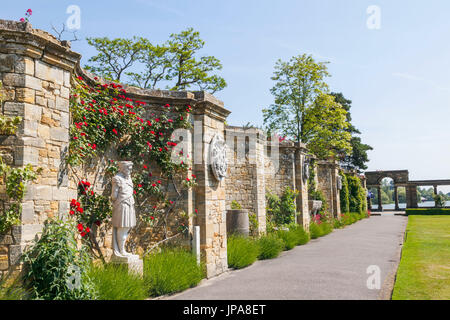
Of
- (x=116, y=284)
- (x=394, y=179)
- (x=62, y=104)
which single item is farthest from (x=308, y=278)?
(x=394, y=179)

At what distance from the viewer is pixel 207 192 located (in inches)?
309

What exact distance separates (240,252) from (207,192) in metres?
2.01

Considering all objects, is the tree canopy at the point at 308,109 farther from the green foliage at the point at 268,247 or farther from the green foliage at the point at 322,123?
the green foliage at the point at 268,247

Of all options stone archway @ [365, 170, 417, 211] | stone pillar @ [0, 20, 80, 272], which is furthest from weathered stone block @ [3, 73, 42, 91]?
stone archway @ [365, 170, 417, 211]

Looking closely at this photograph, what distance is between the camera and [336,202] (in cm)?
2153

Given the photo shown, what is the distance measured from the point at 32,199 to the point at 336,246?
9707mm

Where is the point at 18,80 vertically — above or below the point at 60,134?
above

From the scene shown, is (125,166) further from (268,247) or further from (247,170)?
(247,170)

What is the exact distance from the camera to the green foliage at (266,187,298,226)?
45.8 ft

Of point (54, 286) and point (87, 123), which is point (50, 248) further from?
point (87, 123)

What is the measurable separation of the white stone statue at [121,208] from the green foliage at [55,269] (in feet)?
3.34

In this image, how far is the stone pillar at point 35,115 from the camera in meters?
4.66

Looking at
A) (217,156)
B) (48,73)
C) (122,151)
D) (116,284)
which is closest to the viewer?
(48,73)
